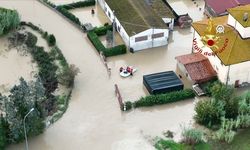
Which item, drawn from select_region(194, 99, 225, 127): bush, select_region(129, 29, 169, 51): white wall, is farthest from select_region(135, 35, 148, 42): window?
select_region(194, 99, 225, 127): bush

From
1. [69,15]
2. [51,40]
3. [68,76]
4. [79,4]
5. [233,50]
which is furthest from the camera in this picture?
[79,4]

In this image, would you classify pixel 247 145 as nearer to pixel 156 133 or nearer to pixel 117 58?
pixel 156 133

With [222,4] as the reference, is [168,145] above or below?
below

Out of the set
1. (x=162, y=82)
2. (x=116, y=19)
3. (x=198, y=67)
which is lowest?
(x=162, y=82)

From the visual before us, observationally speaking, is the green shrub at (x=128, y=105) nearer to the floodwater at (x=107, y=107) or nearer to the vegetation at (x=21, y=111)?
the floodwater at (x=107, y=107)

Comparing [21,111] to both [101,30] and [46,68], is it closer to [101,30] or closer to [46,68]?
[46,68]

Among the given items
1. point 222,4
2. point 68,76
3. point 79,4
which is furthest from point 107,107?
point 222,4

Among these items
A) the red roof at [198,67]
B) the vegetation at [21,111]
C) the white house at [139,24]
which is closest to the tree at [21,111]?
the vegetation at [21,111]
